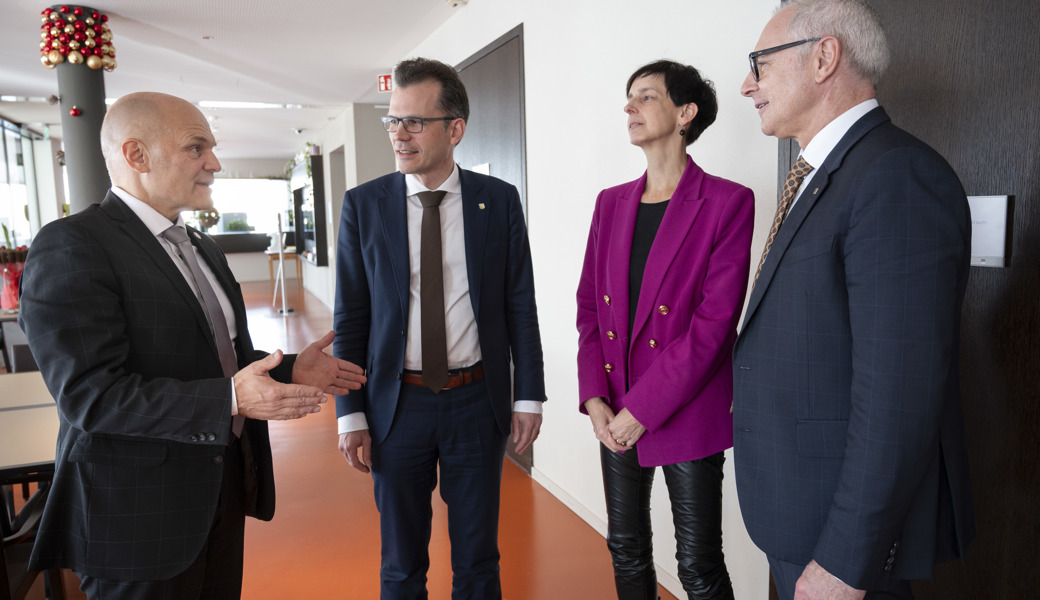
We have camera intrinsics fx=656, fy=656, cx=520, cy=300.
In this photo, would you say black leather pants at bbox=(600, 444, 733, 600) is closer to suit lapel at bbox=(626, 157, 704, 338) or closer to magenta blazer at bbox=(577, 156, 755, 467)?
magenta blazer at bbox=(577, 156, 755, 467)

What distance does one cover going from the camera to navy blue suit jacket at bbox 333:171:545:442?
192 centimetres

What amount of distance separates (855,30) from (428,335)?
1275 millimetres

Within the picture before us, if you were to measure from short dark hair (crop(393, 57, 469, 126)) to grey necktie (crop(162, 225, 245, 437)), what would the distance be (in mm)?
775

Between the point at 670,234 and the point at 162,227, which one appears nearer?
the point at 162,227

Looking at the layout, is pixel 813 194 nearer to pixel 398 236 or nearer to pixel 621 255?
pixel 621 255

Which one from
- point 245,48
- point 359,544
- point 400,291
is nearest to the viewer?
point 400,291

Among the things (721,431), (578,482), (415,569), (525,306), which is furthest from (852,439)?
(578,482)

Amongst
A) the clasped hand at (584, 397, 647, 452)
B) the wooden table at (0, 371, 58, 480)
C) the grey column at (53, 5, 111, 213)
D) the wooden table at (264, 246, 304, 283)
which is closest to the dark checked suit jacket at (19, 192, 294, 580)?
the wooden table at (0, 371, 58, 480)

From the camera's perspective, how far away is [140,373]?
141 cm

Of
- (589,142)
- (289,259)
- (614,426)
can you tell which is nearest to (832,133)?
(614,426)

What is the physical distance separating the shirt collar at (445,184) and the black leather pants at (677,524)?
3.05 ft

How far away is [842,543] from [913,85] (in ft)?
3.88

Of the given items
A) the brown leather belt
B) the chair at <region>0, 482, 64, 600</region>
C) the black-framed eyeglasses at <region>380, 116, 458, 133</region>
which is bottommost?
the chair at <region>0, 482, 64, 600</region>

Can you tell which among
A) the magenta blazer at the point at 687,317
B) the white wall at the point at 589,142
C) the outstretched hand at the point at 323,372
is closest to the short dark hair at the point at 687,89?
the magenta blazer at the point at 687,317
